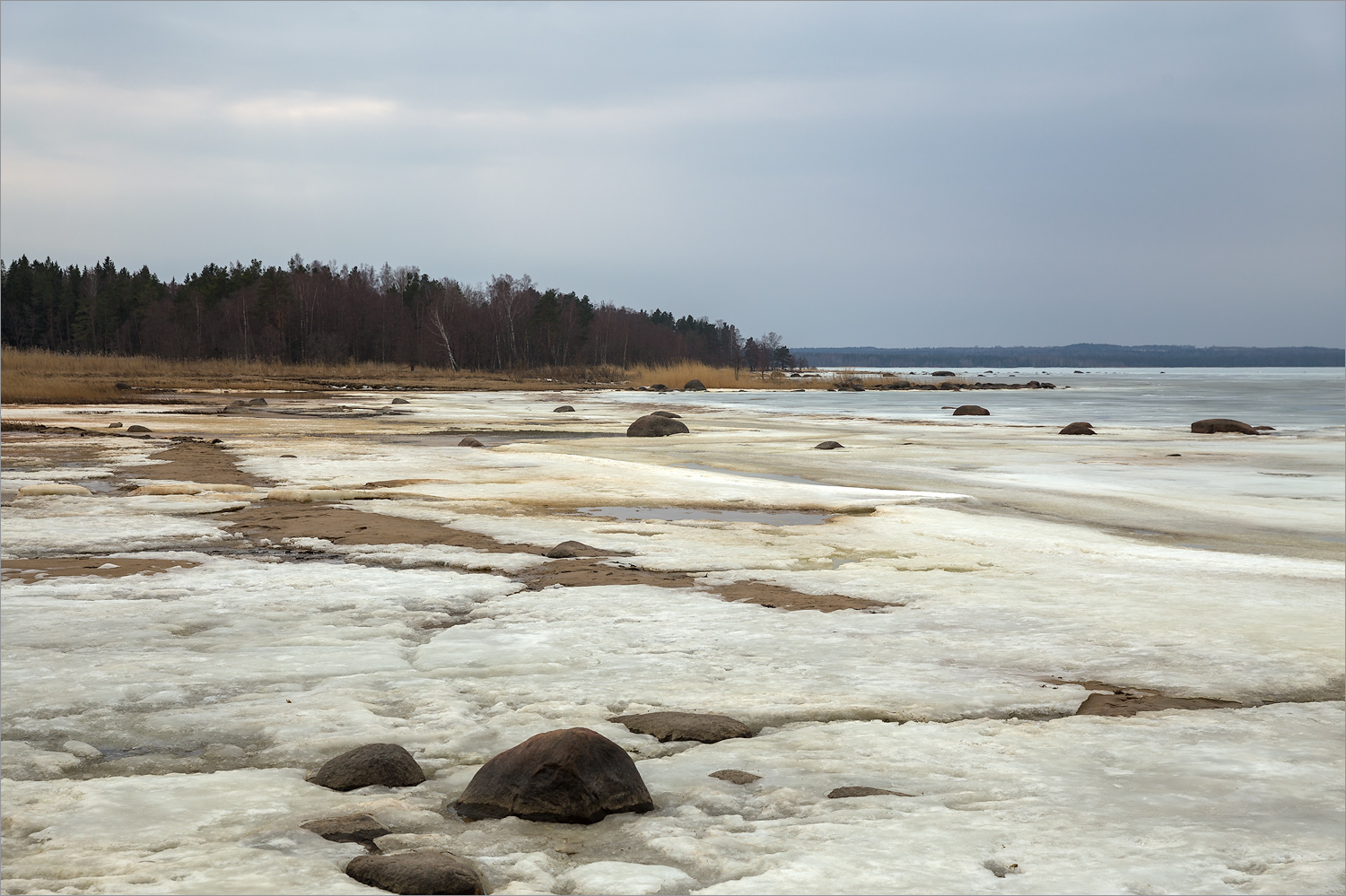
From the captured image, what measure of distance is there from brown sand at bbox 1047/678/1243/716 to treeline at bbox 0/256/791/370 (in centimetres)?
7296

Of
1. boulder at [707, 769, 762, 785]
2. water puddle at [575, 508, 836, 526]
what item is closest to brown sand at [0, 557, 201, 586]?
water puddle at [575, 508, 836, 526]

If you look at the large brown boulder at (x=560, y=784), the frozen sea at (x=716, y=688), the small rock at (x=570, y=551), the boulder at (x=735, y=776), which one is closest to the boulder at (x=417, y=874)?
the frozen sea at (x=716, y=688)

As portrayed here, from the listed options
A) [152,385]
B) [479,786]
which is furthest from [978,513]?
[152,385]

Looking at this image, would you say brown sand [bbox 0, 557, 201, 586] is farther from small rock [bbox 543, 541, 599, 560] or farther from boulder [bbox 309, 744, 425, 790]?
boulder [bbox 309, 744, 425, 790]

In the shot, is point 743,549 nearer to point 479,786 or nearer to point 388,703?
point 388,703

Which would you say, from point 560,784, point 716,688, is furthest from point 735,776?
point 716,688

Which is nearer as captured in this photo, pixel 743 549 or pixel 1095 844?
pixel 1095 844

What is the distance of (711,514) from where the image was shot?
1148 cm

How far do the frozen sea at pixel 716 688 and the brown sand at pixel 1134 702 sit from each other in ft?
0.24

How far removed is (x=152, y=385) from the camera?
45.2 m

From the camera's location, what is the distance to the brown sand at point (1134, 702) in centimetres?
474

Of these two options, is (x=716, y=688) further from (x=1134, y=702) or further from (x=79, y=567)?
(x=79, y=567)

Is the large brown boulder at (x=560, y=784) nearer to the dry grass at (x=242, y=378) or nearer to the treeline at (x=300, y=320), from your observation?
the dry grass at (x=242, y=378)

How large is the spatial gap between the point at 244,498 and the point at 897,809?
986 cm
